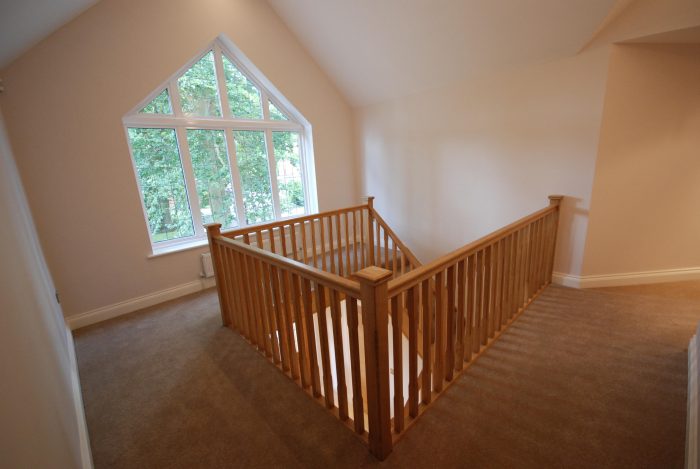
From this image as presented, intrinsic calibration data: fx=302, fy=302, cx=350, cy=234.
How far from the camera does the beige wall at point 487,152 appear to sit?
276cm

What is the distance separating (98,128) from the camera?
9.07ft

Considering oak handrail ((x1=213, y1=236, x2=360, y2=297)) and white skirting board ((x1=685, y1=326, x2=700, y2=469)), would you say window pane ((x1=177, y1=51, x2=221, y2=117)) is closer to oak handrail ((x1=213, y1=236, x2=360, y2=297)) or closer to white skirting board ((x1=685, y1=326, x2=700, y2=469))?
oak handrail ((x1=213, y1=236, x2=360, y2=297))

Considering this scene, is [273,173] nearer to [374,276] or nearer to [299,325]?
[299,325]

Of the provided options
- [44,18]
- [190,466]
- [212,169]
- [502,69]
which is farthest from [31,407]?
[502,69]

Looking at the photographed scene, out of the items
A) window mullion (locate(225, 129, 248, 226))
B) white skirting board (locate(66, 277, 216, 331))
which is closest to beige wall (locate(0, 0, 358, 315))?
white skirting board (locate(66, 277, 216, 331))

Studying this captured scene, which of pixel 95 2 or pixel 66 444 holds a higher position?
pixel 95 2

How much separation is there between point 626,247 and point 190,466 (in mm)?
3930

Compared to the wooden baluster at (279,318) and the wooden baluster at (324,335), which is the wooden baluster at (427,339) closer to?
the wooden baluster at (324,335)

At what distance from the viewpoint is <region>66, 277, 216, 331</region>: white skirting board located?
2.82 m

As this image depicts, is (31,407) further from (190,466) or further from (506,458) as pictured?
(506,458)

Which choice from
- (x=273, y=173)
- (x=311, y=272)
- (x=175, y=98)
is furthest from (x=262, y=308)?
(x=175, y=98)

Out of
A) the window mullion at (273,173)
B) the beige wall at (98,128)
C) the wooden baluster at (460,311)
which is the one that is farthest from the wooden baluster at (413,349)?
the window mullion at (273,173)

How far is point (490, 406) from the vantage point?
1672 mm

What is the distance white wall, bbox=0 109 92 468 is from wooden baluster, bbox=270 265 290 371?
1030 mm
